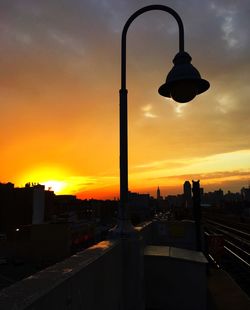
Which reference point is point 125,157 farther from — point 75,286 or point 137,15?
point 75,286

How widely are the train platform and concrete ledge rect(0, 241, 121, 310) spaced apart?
14.1 feet

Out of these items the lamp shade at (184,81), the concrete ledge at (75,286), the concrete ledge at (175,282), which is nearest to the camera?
the concrete ledge at (75,286)

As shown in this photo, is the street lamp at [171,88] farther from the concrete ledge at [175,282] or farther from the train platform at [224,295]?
the train platform at [224,295]

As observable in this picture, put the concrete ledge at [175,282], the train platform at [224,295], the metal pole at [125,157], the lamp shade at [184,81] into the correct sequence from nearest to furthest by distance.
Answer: the lamp shade at [184,81], the metal pole at [125,157], the concrete ledge at [175,282], the train platform at [224,295]

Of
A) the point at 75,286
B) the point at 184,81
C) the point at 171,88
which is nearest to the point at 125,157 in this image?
the point at 171,88

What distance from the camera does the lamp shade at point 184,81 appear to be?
6863mm

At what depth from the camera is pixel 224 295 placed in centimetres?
1033

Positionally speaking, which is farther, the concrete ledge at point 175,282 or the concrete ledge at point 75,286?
the concrete ledge at point 175,282

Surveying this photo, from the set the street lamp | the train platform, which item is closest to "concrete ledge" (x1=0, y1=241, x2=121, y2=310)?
the street lamp

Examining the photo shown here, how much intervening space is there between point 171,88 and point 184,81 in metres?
0.28

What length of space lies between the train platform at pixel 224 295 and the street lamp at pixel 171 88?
370cm

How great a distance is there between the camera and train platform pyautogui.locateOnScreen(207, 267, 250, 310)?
9.29 m

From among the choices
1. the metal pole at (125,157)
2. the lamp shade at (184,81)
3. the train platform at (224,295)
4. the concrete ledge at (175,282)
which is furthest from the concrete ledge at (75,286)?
the train platform at (224,295)

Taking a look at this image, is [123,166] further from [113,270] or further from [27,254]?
[27,254]
